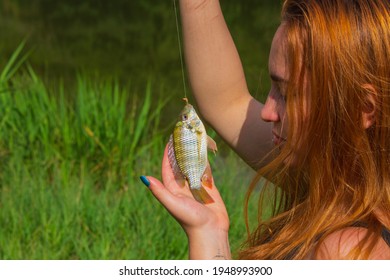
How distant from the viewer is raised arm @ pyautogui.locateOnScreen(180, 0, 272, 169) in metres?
2.15

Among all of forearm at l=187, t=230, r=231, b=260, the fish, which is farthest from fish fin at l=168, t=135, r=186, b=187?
forearm at l=187, t=230, r=231, b=260

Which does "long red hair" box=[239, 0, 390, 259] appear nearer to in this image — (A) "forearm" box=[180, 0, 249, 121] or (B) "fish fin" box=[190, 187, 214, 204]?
(B) "fish fin" box=[190, 187, 214, 204]

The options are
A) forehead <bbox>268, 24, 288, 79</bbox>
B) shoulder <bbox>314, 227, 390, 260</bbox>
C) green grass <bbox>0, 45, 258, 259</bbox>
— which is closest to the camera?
shoulder <bbox>314, 227, 390, 260</bbox>

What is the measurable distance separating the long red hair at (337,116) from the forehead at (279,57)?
0.02 meters

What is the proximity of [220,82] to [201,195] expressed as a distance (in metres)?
0.40

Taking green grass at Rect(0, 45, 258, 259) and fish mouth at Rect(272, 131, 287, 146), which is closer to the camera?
fish mouth at Rect(272, 131, 287, 146)

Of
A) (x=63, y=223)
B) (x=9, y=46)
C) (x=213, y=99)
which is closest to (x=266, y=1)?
(x=9, y=46)

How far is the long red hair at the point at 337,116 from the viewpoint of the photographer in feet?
5.80

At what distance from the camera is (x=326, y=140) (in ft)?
6.07

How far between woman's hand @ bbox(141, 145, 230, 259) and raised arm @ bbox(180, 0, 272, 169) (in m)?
0.33

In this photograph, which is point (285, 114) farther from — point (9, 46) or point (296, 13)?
point (9, 46)

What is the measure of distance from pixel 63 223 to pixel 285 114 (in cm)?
180

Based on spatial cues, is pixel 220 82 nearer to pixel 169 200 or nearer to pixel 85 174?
pixel 169 200

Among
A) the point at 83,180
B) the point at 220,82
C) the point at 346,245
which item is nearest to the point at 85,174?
the point at 83,180
